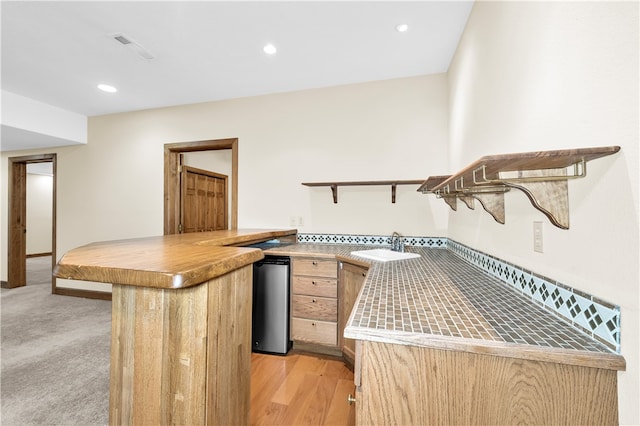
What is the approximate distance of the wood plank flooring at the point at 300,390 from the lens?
61.0 inches

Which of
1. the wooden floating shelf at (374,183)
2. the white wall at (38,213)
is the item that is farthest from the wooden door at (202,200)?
the white wall at (38,213)

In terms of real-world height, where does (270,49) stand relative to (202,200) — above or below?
above

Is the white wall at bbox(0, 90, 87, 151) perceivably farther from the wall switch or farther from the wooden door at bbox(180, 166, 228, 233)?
the wall switch

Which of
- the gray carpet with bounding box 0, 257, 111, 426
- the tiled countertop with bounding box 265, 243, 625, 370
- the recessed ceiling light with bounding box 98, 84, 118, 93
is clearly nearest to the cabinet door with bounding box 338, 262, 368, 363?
the tiled countertop with bounding box 265, 243, 625, 370

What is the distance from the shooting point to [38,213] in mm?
7312

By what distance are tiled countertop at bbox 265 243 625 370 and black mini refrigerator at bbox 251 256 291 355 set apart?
107 centimetres

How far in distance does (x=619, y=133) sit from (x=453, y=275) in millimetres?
963

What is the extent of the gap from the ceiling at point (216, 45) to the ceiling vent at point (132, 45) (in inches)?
1.1

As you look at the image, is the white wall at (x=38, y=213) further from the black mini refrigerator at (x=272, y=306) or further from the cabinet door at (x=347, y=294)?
the cabinet door at (x=347, y=294)

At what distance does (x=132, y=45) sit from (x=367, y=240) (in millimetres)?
2670

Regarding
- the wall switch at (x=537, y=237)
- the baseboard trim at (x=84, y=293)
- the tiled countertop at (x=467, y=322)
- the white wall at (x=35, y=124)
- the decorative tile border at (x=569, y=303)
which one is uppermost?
the white wall at (x=35, y=124)

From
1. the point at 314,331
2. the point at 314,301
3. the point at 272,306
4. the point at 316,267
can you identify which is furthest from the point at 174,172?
the point at 314,331

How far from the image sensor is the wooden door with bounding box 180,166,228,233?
11.8ft

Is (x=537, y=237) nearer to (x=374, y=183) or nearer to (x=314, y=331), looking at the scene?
(x=374, y=183)
